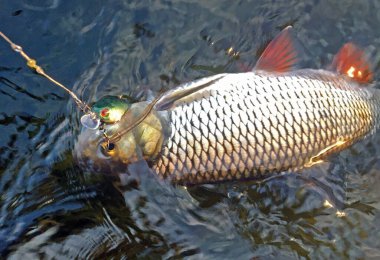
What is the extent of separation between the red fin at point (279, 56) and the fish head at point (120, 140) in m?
0.84

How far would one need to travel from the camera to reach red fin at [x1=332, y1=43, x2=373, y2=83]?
159 inches

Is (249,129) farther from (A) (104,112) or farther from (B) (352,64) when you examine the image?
(B) (352,64)

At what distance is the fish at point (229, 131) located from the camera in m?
3.45

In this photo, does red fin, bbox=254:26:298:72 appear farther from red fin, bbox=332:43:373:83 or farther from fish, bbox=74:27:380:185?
red fin, bbox=332:43:373:83

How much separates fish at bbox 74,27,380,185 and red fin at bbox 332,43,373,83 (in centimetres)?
44

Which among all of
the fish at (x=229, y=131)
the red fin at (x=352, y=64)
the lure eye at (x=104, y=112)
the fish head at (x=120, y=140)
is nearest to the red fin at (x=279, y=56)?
the fish at (x=229, y=131)

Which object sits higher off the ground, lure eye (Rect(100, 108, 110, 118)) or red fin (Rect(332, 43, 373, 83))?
red fin (Rect(332, 43, 373, 83))

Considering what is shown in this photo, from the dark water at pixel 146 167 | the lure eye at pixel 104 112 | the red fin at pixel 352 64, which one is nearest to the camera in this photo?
the lure eye at pixel 104 112

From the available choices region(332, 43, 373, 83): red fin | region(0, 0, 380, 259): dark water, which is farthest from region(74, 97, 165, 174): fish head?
region(332, 43, 373, 83): red fin

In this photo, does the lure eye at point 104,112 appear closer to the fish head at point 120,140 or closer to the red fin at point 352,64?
the fish head at point 120,140

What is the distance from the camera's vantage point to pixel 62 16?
432 centimetres

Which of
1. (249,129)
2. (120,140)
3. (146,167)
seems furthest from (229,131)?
(120,140)

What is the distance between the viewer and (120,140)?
3520mm

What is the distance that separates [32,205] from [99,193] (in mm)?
462
